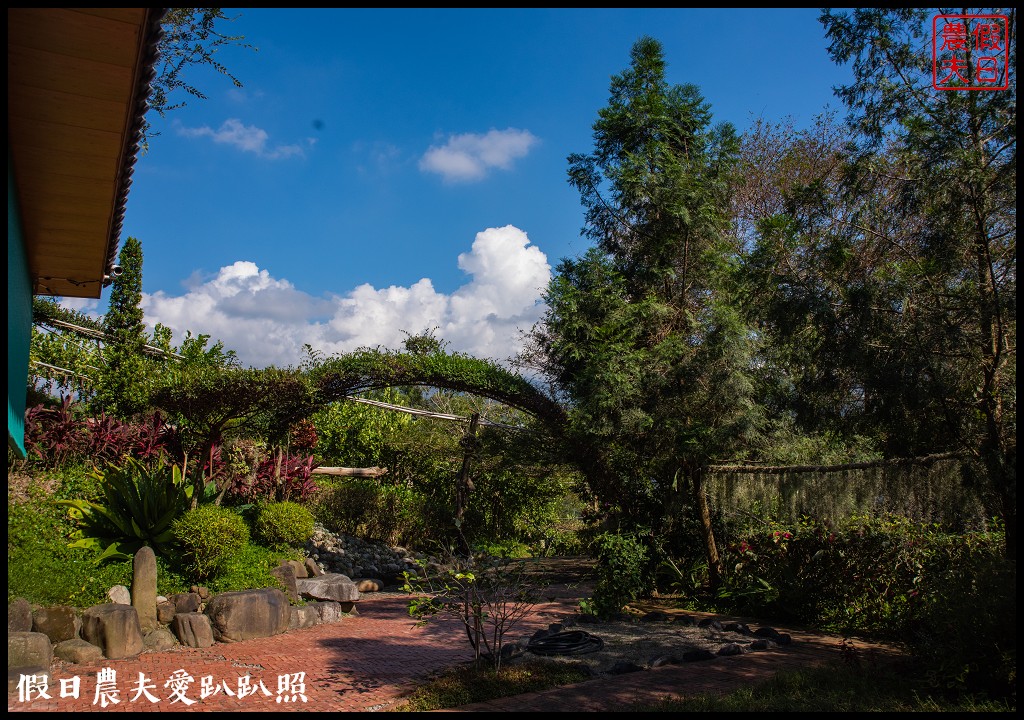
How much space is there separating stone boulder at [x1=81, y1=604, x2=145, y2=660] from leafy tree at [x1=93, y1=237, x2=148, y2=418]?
14.7 feet

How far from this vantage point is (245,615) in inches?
266

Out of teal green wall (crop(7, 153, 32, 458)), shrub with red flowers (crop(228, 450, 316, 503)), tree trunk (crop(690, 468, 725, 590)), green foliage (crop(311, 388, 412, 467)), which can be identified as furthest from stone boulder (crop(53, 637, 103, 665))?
green foliage (crop(311, 388, 412, 467))

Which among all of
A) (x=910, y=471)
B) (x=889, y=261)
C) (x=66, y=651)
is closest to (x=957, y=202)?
(x=889, y=261)

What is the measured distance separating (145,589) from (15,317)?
362cm

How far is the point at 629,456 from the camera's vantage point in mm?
9031

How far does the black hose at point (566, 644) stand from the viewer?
19.6ft

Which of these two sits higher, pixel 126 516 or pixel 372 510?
pixel 126 516

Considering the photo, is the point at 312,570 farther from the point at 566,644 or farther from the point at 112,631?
the point at 566,644

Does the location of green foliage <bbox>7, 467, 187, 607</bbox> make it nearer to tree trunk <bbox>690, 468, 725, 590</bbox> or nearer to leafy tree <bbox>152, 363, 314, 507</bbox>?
leafy tree <bbox>152, 363, 314, 507</bbox>

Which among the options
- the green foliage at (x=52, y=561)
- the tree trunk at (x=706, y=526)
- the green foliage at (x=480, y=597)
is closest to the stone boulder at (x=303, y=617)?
the green foliage at (x=52, y=561)

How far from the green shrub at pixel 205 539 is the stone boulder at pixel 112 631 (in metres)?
1.73

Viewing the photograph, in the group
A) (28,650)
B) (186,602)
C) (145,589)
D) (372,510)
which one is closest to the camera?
(28,650)

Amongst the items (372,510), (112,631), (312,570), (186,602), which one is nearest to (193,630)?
(186,602)

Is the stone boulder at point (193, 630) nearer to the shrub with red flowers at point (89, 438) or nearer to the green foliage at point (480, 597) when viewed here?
the green foliage at point (480, 597)
